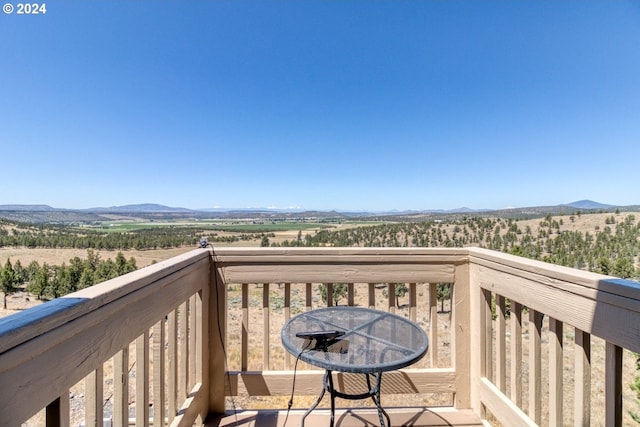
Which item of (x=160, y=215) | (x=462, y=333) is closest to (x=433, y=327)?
(x=462, y=333)

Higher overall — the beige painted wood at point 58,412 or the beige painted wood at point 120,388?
the beige painted wood at point 58,412

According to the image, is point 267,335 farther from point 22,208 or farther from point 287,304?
point 22,208

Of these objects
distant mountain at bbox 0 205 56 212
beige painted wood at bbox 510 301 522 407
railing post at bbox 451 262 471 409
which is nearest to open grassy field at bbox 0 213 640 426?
beige painted wood at bbox 510 301 522 407

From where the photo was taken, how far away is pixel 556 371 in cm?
125

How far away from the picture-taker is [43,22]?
345 cm

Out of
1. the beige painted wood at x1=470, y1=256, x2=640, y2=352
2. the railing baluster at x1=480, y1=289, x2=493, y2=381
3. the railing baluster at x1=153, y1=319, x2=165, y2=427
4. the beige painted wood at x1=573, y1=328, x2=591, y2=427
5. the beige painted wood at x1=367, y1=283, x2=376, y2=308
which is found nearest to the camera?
the beige painted wood at x1=470, y1=256, x2=640, y2=352

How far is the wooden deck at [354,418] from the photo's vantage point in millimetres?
1695

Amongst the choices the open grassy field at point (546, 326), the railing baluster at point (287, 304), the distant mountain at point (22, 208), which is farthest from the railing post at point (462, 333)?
the distant mountain at point (22, 208)

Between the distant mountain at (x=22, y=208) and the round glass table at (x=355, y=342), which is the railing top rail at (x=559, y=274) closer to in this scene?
the round glass table at (x=355, y=342)

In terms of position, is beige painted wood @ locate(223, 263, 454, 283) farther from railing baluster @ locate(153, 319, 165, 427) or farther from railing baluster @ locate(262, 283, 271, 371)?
railing baluster @ locate(153, 319, 165, 427)

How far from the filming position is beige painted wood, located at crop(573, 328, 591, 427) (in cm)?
107

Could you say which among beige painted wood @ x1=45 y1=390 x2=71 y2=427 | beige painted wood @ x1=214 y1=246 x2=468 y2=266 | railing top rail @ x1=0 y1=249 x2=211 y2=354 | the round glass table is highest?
railing top rail @ x1=0 y1=249 x2=211 y2=354

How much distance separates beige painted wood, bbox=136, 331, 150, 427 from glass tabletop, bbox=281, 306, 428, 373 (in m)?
0.55

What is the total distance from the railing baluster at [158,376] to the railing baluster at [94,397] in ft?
1.11
